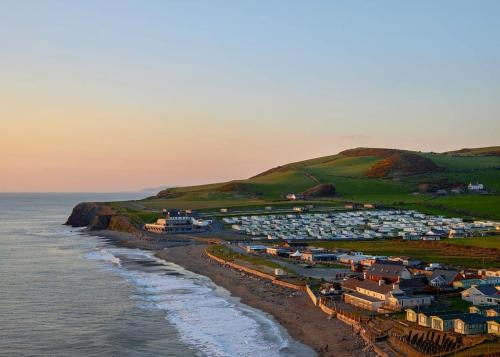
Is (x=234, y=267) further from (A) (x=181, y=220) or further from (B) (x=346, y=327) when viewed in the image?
(A) (x=181, y=220)

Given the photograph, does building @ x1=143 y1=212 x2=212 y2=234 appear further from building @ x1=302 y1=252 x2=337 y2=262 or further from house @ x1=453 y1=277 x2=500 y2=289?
house @ x1=453 y1=277 x2=500 y2=289

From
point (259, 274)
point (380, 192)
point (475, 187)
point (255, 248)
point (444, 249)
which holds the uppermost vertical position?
point (475, 187)

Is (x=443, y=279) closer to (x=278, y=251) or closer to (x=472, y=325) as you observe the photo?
(x=472, y=325)

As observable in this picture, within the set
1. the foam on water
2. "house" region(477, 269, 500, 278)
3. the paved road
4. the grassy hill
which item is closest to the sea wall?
the paved road

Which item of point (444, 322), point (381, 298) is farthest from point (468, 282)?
point (444, 322)

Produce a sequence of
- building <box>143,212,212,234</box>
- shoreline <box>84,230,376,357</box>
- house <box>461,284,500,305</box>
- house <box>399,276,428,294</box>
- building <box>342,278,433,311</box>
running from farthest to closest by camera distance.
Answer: building <box>143,212,212,234</box> → house <box>399,276,428,294</box> → building <box>342,278,433,311</box> → house <box>461,284,500,305</box> → shoreline <box>84,230,376,357</box>

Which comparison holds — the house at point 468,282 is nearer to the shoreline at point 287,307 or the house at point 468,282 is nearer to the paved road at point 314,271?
the paved road at point 314,271
